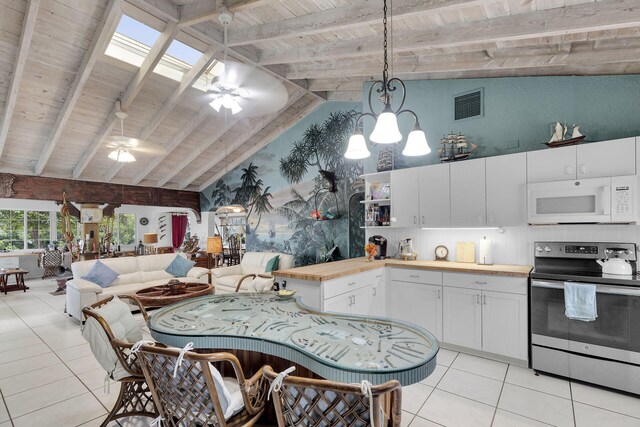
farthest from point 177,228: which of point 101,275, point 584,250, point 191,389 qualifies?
point 584,250

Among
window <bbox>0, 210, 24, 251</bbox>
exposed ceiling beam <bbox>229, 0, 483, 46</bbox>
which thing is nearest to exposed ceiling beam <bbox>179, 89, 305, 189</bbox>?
exposed ceiling beam <bbox>229, 0, 483, 46</bbox>

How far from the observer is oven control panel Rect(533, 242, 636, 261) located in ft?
9.90

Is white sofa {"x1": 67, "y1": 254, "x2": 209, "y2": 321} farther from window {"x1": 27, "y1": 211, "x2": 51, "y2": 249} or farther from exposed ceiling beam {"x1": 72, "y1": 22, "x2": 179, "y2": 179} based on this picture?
window {"x1": 27, "y1": 211, "x2": 51, "y2": 249}

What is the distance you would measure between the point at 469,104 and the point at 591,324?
2.86 metres

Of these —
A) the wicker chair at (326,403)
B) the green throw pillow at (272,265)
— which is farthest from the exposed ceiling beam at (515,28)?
the green throw pillow at (272,265)

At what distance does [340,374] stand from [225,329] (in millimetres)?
827

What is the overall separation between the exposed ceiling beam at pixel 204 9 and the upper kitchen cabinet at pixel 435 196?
9.14ft

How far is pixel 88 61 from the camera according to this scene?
14.0 ft

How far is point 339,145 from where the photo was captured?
655 centimetres

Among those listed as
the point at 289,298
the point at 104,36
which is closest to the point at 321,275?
the point at 289,298

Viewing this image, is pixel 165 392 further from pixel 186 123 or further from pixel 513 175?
pixel 186 123

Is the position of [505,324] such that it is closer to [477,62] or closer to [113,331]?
[477,62]

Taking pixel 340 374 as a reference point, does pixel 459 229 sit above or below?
above

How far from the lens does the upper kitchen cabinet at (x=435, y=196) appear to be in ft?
12.8
